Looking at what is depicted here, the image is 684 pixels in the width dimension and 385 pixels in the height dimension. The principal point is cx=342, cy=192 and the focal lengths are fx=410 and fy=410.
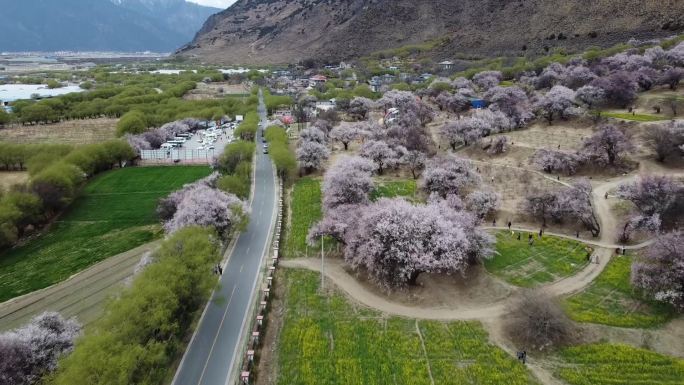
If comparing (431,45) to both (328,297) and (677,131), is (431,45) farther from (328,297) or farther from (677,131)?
(328,297)

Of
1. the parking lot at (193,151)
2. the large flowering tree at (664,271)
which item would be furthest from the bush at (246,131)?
the large flowering tree at (664,271)

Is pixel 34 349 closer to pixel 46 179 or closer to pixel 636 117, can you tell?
pixel 46 179

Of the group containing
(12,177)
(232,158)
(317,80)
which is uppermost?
(317,80)

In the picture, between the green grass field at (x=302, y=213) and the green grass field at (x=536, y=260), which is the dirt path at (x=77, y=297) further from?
the green grass field at (x=536, y=260)

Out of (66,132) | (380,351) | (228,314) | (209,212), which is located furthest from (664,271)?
(66,132)

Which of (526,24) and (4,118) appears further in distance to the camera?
(526,24)

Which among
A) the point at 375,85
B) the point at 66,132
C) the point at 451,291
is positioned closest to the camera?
the point at 451,291

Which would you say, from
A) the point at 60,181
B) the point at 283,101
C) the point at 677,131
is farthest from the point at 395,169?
the point at 283,101

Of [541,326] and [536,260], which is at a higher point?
[536,260]
